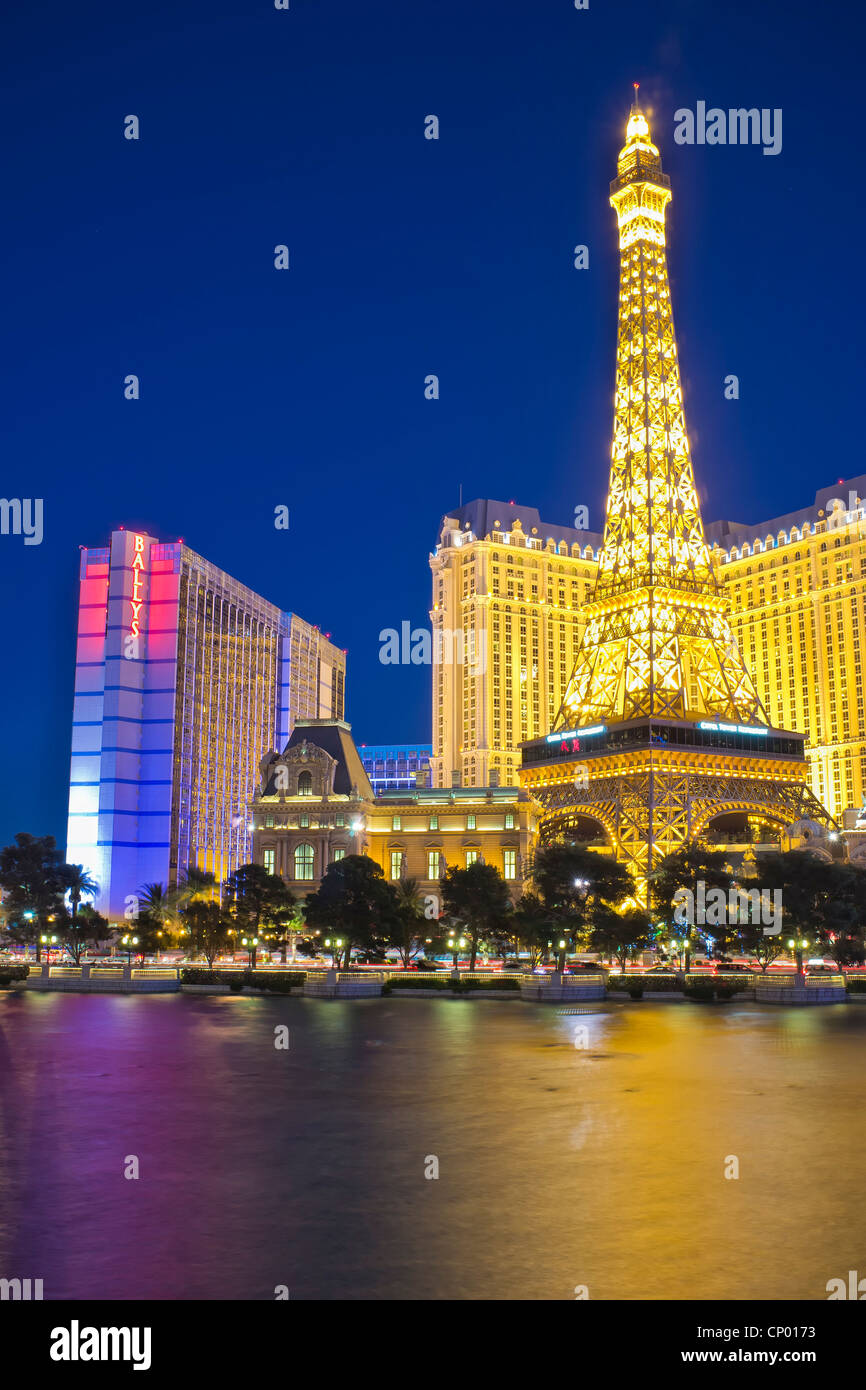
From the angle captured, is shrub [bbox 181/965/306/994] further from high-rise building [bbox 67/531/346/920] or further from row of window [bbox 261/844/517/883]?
high-rise building [bbox 67/531/346/920]

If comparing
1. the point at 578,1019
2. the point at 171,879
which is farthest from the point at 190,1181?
the point at 171,879

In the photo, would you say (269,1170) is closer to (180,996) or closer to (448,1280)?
(448,1280)

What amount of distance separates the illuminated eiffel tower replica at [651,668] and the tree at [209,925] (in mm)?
34672

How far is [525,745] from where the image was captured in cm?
12600

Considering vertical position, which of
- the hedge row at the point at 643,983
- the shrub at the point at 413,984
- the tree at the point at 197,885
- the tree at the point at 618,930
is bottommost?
the shrub at the point at 413,984

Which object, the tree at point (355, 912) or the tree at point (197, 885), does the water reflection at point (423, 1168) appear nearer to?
the tree at point (355, 912)

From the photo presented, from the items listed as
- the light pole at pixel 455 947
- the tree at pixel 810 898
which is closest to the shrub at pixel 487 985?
the light pole at pixel 455 947

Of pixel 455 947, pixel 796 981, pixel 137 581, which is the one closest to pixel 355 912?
pixel 455 947

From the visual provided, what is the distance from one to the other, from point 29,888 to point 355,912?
51.5 metres

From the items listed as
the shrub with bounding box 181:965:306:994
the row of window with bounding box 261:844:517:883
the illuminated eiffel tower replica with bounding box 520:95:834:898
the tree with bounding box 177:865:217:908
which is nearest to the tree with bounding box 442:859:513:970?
the shrub with bounding box 181:965:306:994

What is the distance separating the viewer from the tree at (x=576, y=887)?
73.6 metres

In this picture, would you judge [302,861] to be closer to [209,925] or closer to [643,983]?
[209,925]

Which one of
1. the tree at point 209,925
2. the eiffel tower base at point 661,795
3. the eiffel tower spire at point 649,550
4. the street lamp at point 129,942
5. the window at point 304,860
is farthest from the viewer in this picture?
the window at point 304,860

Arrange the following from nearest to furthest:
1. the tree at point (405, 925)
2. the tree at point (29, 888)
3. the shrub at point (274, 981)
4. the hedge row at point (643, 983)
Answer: the hedge row at point (643, 983) → the shrub at point (274, 981) → the tree at point (405, 925) → the tree at point (29, 888)
